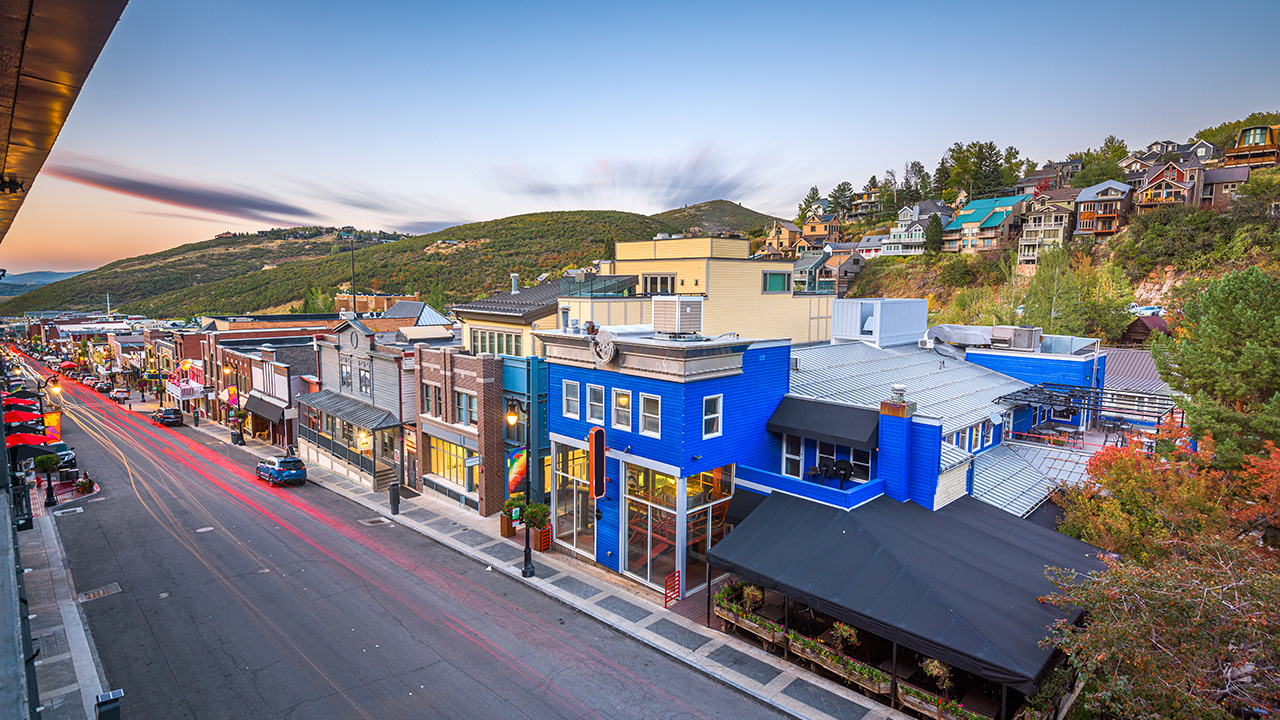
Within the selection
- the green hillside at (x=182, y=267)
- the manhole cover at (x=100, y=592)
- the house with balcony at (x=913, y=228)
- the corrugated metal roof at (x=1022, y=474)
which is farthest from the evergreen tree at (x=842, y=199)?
the manhole cover at (x=100, y=592)

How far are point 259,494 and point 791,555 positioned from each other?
2976 cm

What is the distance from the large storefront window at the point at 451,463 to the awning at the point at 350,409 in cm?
283

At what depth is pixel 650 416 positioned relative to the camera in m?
20.8

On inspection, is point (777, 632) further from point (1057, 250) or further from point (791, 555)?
point (1057, 250)

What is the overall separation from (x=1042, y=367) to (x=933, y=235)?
8203 centimetres

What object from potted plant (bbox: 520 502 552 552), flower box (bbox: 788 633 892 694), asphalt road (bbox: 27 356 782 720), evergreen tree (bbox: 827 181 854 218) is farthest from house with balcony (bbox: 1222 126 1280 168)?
asphalt road (bbox: 27 356 782 720)

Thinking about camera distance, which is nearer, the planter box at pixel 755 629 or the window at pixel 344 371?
the planter box at pixel 755 629

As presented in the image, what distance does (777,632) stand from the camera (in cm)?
1688

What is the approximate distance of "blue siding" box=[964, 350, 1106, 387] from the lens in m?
31.2

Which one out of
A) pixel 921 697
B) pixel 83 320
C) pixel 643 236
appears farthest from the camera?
pixel 643 236

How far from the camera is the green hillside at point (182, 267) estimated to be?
161 m

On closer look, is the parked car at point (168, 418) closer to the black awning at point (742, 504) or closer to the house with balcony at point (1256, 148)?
the black awning at point (742, 504)

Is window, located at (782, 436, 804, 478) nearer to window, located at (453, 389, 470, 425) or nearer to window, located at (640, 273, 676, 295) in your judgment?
window, located at (640, 273, 676, 295)

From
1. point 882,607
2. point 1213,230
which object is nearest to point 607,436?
point 882,607
